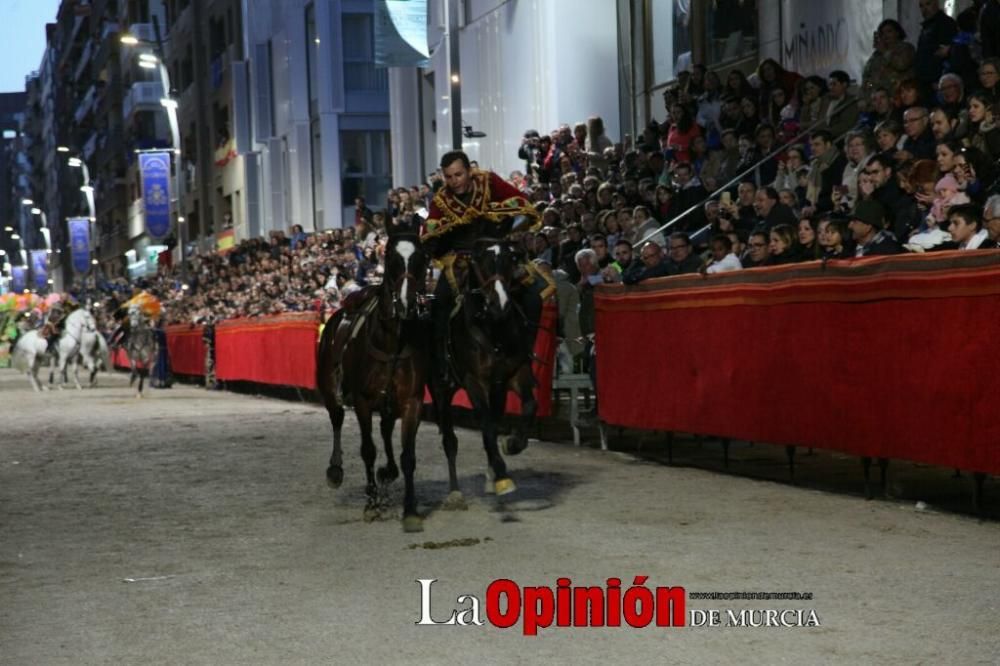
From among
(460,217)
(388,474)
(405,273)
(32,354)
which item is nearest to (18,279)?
(32,354)

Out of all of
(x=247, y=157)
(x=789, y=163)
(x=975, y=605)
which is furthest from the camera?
(x=247, y=157)

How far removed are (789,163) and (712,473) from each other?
16.6ft

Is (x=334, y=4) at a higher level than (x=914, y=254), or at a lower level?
higher

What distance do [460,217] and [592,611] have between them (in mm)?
4700

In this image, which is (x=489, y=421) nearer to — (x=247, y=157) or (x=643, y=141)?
(x=643, y=141)

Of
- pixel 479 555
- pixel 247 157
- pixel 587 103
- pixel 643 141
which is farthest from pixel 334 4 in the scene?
pixel 479 555

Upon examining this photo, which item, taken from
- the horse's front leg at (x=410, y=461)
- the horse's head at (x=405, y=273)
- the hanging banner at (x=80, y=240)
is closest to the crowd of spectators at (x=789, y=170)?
the horse's head at (x=405, y=273)

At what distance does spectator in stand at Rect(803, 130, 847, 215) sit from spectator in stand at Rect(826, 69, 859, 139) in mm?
1019

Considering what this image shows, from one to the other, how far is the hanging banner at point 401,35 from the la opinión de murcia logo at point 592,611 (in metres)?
29.0

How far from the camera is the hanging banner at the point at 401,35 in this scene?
3631cm

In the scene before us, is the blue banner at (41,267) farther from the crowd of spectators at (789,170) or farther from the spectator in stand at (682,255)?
the spectator in stand at (682,255)

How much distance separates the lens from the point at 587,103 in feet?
99.2

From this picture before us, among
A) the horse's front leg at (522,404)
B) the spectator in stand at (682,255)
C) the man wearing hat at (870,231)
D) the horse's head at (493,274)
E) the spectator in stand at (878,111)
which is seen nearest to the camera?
the horse's head at (493,274)

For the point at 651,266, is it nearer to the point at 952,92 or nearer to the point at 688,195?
the point at 952,92
